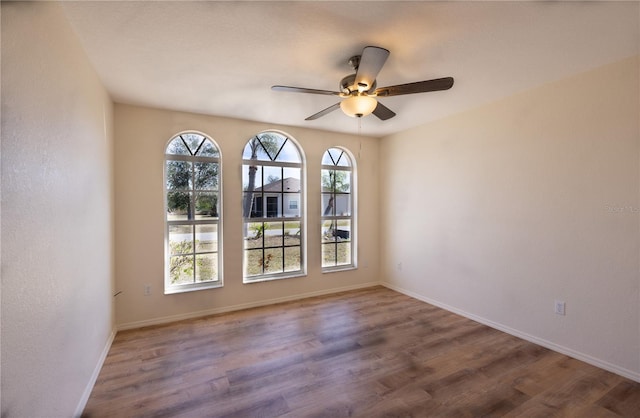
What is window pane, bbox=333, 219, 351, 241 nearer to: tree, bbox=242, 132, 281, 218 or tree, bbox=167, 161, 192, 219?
tree, bbox=242, 132, 281, 218

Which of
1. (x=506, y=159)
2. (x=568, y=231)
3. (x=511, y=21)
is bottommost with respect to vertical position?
(x=568, y=231)

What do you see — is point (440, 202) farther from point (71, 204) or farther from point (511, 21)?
point (71, 204)

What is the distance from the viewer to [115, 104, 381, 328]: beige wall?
10.2 ft

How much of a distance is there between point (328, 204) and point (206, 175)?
182cm

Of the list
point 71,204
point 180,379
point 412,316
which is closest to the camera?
point 71,204

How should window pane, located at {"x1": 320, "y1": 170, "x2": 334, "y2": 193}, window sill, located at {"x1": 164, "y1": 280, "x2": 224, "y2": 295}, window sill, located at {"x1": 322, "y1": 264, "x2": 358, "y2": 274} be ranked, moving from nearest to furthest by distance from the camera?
1. window sill, located at {"x1": 164, "y1": 280, "x2": 224, "y2": 295}
2. window sill, located at {"x1": 322, "y1": 264, "x2": 358, "y2": 274}
3. window pane, located at {"x1": 320, "y1": 170, "x2": 334, "y2": 193}

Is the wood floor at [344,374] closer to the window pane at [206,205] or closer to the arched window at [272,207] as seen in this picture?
the arched window at [272,207]

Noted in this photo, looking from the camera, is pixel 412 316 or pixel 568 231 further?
pixel 412 316

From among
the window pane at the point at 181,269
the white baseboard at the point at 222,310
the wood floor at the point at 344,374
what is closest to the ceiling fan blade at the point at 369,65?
the wood floor at the point at 344,374

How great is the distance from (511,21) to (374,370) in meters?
2.63

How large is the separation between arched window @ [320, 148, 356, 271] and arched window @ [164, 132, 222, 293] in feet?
5.15

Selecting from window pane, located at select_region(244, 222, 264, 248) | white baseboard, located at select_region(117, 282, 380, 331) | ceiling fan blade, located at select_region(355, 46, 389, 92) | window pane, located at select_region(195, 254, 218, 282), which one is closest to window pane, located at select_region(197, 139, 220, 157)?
window pane, located at select_region(244, 222, 264, 248)

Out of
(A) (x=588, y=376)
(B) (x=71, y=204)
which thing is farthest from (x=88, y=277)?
(A) (x=588, y=376)

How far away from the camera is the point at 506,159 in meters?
3.03
